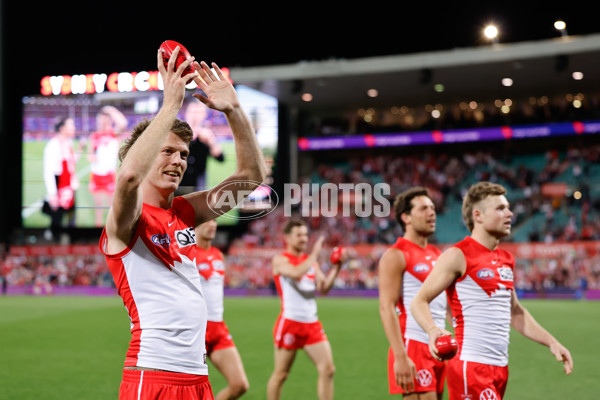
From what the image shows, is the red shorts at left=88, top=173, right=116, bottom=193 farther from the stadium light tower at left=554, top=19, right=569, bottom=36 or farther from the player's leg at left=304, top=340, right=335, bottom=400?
the player's leg at left=304, top=340, right=335, bottom=400

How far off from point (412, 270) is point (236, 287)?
30.0 meters

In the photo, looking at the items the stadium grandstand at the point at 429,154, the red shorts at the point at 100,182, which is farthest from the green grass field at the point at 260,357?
the red shorts at the point at 100,182

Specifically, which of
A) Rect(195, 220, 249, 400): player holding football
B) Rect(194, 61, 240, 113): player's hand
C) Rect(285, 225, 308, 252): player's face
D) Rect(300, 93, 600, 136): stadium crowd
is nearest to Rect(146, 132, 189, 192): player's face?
Rect(194, 61, 240, 113): player's hand

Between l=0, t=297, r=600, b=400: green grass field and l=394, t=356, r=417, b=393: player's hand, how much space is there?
13.9 ft

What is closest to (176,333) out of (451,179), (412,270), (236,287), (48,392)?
(412,270)

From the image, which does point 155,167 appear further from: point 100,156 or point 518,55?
point 100,156

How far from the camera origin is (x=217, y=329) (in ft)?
23.4

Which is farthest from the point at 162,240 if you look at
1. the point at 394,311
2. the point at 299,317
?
the point at 299,317

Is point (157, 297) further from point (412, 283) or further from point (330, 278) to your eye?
point (330, 278)

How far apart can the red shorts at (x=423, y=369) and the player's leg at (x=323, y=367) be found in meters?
2.08

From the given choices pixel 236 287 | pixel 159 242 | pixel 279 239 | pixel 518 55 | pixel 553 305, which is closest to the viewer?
pixel 159 242

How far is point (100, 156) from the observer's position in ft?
131

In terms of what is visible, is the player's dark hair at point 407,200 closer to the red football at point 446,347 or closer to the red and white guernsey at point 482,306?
the red and white guernsey at point 482,306

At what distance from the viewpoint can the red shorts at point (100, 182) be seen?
130ft
